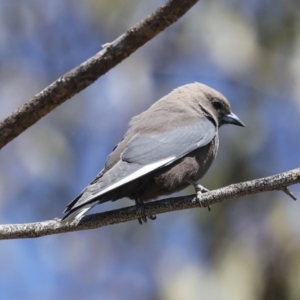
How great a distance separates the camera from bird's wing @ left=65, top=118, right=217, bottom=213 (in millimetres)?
3814

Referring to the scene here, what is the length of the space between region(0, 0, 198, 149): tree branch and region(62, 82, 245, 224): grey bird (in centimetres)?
125

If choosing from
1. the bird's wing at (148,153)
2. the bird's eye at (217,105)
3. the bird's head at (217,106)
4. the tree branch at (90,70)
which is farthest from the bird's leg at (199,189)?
the tree branch at (90,70)

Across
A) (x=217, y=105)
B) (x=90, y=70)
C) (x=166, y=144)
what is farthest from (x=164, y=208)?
(x=217, y=105)

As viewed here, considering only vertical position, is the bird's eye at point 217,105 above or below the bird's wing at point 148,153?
above

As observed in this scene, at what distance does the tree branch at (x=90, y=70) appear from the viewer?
2.30m

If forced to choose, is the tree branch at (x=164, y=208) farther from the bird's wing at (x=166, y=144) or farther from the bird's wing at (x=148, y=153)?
the bird's wing at (x=166, y=144)

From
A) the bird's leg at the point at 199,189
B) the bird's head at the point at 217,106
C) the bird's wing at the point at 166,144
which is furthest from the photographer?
the bird's head at the point at 217,106

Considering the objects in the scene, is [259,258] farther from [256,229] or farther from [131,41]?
[131,41]

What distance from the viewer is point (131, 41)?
2.34 meters

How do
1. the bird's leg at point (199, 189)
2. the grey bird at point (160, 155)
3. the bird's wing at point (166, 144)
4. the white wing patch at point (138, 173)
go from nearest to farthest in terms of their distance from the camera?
the bird's leg at point (199, 189)
the white wing patch at point (138, 173)
the grey bird at point (160, 155)
the bird's wing at point (166, 144)

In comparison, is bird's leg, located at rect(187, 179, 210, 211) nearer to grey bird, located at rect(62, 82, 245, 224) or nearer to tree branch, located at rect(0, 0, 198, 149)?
grey bird, located at rect(62, 82, 245, 224)

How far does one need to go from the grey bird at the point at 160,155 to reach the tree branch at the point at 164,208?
107 millimetres

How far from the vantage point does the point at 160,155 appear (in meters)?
4.41

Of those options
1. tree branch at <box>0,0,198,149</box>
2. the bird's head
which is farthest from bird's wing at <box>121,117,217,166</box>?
tree branch at <box>0,0,198,149</box>
